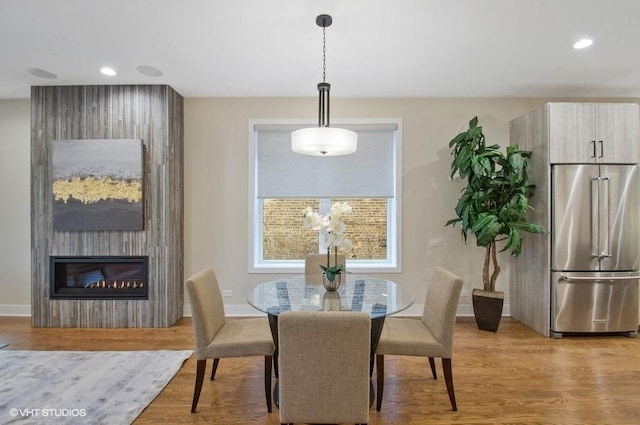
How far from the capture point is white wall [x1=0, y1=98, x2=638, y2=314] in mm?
3832

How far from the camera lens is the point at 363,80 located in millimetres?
3344

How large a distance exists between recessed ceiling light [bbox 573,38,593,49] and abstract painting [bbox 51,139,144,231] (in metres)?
4.23

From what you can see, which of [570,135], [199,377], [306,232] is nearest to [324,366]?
[199,377]

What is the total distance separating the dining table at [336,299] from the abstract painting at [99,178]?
2.07 meters

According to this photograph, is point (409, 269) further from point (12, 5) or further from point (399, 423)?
point (12, 5)

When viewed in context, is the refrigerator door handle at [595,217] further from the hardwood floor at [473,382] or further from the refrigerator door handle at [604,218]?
the hardwood floor at [473,382]

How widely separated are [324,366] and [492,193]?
A: 2.80 meters

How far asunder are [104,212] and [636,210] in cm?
556

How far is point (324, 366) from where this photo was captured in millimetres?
1410

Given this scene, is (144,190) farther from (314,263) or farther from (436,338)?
(436,338)

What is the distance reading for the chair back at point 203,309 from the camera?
6.49 ft

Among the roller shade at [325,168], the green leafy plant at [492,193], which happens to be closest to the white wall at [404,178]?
the roller shade at [325,168]

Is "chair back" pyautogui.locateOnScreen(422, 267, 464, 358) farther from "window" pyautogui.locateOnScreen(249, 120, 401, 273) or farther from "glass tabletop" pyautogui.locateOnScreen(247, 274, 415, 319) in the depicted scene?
"window" pyautogui.locateOnScreen(249, 120, 401, 273)

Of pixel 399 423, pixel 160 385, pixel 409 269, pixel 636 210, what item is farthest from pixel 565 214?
pixel 160 385
